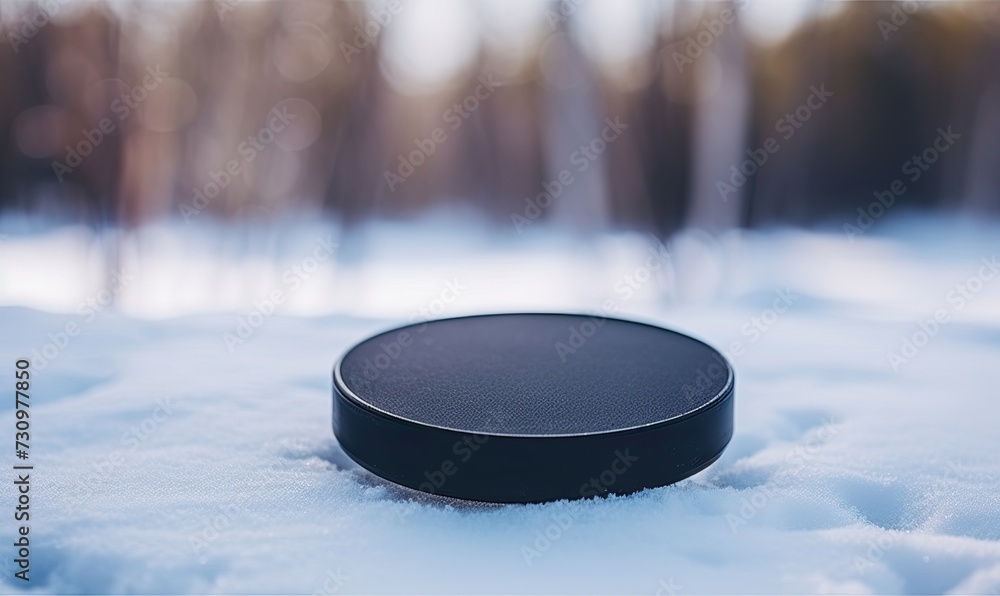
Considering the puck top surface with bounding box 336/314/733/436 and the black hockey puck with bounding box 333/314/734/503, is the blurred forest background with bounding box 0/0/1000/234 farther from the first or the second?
the black hockey puck with bounding box 333/314/734/503

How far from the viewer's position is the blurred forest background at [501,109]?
3637 mm

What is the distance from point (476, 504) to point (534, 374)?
302 mm

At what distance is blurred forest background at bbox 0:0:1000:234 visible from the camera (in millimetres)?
3637

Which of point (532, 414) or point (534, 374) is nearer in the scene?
point (532, 414)

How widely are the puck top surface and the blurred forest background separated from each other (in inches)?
83.3

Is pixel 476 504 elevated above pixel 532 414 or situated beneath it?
situated beneath

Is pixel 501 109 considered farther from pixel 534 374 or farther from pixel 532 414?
pixel 532 414

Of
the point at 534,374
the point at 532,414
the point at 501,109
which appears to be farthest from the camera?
the point at 501,109

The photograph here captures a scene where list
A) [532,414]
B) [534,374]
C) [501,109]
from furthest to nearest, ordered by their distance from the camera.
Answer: [501,109] < [534,374] < [532,414]

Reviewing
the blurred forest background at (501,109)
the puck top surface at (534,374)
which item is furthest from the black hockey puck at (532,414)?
the blurred forest background at (501,109)

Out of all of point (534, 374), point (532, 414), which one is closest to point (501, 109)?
point (534, 374)

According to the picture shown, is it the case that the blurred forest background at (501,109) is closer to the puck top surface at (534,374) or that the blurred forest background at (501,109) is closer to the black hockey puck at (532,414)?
the puck top surface at (534,374)

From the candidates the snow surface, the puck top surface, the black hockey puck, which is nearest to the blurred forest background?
the snow surface

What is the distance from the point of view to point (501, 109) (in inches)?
252
